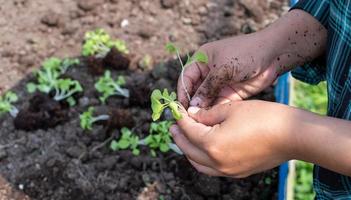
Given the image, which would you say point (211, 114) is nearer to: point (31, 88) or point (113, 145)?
point (113, 145)

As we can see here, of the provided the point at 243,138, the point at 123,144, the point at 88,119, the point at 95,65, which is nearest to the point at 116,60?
the point at 95,65

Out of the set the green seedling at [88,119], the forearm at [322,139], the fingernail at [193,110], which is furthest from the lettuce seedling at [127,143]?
the forearm at [322,139]

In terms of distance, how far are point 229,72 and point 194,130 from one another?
0.24 metres

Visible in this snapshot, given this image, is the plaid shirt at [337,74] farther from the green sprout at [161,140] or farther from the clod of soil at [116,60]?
the clod of soil at [116,60]

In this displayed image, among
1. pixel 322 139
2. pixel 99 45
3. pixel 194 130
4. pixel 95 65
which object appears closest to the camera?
pixel 322 139

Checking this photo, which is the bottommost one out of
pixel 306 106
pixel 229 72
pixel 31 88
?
pixel 306 106

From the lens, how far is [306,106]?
8.16 feet

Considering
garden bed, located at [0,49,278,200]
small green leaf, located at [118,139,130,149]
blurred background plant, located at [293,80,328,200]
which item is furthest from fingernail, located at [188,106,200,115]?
blurred background plant, located at [293,80,328,200]

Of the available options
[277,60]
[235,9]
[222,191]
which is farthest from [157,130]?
[235,9]

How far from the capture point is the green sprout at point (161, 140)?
210cm

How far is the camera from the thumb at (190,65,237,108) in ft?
4.82

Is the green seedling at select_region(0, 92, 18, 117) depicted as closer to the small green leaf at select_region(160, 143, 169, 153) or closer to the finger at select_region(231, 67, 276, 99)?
the small green leaf at select_region(160, 143, 169, 153)

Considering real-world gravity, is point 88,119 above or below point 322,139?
below

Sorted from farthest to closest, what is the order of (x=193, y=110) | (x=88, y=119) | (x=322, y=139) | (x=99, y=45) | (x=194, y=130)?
1. (x=99, y=45)
2. (x=88, y=119)
3. (x=193, y=110)
4. (x=194, y=130)
5. (x=322, y=139)
